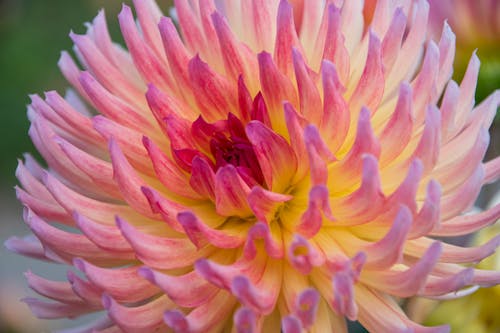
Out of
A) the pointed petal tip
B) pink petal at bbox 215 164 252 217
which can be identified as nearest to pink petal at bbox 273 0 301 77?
pink petal at bbox 215 164 252 217

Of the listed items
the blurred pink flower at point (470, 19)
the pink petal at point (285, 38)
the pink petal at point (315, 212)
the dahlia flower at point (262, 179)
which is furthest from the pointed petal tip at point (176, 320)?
the blurred pink flower at point (470, 19)

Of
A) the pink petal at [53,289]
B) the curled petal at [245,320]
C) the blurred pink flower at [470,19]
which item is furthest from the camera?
the blurred pink flower at [470,19]

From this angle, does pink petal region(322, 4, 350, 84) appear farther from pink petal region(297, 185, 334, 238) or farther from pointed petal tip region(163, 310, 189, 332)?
pointed petal tip region(163, 310, 189, 332)

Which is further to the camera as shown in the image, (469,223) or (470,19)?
(470,19)

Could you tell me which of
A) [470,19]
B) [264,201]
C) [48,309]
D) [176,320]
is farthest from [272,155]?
[470,19]

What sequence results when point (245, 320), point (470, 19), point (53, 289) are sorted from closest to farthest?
point (245, 320) → point (53, 289) → point (470, 19)

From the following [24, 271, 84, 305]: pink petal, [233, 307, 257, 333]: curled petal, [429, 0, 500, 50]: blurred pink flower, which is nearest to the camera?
[233, 307, 257, 333]: curled petal

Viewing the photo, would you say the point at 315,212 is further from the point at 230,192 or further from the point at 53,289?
the point at 53,289

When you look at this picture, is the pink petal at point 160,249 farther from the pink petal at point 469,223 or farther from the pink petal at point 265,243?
the pink petal at point 469,223
